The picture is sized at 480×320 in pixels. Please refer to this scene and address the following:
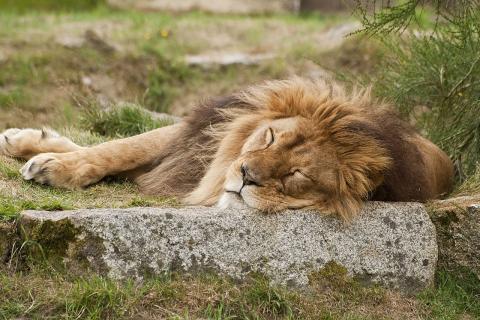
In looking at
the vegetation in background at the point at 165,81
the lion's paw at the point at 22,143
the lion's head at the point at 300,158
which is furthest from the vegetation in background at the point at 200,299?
the vegetation in background at the point at 165,81

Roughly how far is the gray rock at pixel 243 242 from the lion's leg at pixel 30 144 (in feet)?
4.84

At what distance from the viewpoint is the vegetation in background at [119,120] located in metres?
7.36

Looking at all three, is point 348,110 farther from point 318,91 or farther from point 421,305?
point 421,305

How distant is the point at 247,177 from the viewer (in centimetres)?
431

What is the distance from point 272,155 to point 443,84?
3.13 meters

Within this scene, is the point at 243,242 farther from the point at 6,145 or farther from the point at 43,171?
the point at 6,145

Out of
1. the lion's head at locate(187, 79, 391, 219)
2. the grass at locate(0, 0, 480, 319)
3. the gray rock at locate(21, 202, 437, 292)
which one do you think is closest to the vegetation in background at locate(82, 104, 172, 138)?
the grass at locate(0, 0, 480, 319)

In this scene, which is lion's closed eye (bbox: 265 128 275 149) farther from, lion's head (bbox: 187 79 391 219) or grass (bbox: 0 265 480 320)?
grass (bbox: 0 265 480 320)

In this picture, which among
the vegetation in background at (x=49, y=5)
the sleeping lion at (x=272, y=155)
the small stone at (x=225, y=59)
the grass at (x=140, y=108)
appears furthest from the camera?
the vegetation in background at (x=49, y=5)

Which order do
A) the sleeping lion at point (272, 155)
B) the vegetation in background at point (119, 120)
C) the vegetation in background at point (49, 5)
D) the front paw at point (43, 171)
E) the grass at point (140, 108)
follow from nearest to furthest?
the grass at point (140, 108), the sleeping lion at point (272, 155), the front paw at point (43, 171), the vegetation in background at point (119, 120), the vegetation in background at point (49, 5)

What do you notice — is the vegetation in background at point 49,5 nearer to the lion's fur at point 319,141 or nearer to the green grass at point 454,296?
the lion's fur at point 319,141

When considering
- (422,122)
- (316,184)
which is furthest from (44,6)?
(316,184)

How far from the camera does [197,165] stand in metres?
5.19

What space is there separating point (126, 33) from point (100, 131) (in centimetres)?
513
